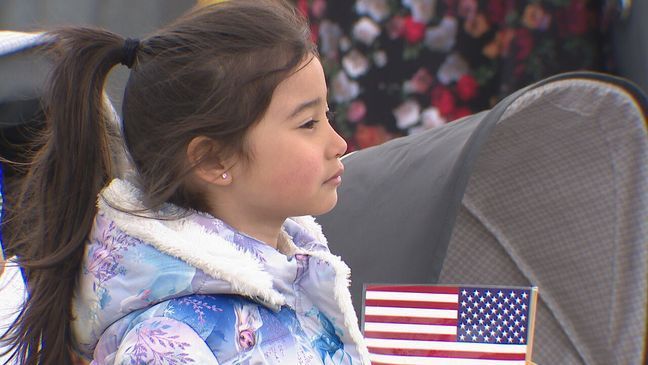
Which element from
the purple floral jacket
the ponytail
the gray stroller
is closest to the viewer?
the purple floral jacket

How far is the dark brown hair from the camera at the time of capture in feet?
4.12

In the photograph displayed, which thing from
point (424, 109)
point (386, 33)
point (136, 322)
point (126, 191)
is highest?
point (386, 33)

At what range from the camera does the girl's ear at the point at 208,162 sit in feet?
4.17

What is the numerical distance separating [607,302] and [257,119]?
1123mm

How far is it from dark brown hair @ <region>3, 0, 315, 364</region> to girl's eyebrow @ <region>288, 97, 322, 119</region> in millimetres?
35

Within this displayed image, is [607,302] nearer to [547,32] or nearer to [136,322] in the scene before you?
[547,32]

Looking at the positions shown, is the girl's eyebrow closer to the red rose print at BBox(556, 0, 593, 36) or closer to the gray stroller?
the gray stroller

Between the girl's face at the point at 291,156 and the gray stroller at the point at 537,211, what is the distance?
55 centimetres

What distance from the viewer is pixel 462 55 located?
2.86 meters

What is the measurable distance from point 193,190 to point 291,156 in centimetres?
13

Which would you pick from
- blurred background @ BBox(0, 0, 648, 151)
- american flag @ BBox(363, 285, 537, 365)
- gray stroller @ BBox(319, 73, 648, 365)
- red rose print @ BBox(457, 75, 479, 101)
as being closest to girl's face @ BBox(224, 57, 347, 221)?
american flag @ BBox(363, 285, 537, 365)

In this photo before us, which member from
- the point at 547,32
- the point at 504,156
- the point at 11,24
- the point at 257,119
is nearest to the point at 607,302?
the point at 504,156

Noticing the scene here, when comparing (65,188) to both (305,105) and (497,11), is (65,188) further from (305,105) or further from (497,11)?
(497,11)

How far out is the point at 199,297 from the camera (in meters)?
1.20
